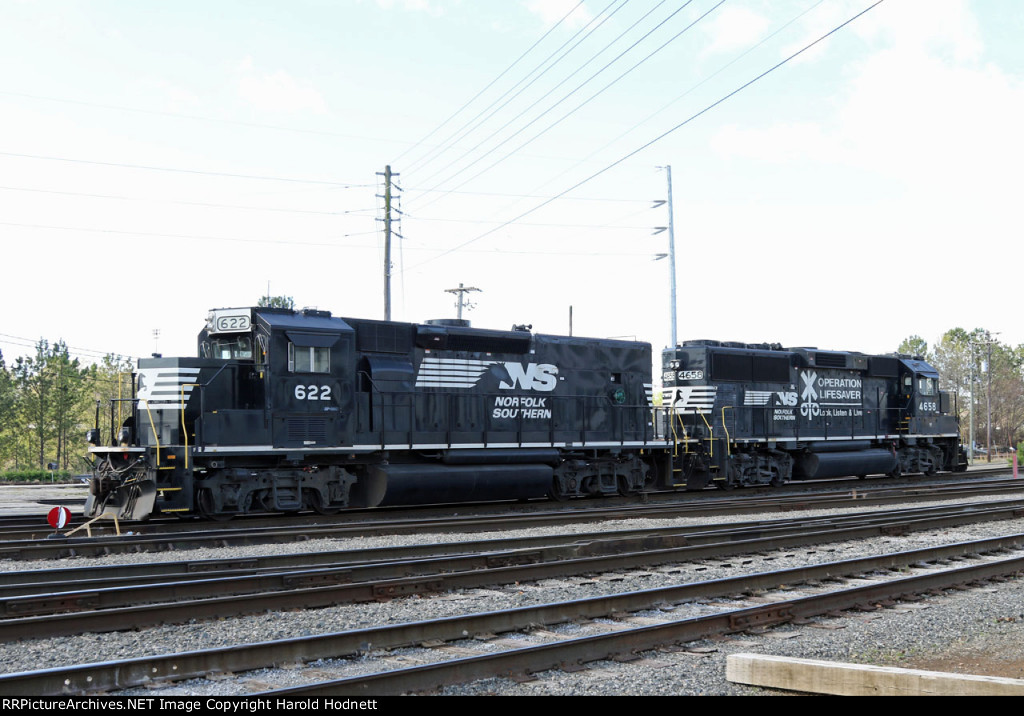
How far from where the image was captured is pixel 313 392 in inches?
615

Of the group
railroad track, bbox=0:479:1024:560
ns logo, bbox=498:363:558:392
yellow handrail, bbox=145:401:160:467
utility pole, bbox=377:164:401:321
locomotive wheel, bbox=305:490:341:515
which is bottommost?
railroad track, bbox=0:479:1024:560

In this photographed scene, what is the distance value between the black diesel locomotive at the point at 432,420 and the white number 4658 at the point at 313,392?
0.07 ft

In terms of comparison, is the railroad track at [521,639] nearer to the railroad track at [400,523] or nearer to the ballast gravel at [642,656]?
the ballast gravel at [642,656]

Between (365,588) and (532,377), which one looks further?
(532,377)

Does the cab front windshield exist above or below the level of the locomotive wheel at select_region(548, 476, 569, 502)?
above

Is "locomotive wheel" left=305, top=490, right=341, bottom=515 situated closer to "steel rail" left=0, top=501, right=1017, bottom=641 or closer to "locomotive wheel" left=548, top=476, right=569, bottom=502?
"locomotive wheel" left=548, top=476, right=569, bottom=502

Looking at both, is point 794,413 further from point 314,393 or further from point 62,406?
point 62,406

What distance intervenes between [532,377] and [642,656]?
12561mm

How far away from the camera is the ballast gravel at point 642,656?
573 centimetres

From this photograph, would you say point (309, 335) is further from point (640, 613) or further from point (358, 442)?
point (640, 613)

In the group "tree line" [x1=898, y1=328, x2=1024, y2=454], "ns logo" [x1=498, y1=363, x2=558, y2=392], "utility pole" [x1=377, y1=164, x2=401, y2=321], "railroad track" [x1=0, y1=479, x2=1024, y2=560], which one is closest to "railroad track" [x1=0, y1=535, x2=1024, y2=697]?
"railroad track" [x1=0, y1=479, x2=1024, y2=560]

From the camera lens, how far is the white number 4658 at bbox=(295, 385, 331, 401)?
1548 cm

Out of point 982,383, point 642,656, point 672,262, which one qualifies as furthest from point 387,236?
point 982,383

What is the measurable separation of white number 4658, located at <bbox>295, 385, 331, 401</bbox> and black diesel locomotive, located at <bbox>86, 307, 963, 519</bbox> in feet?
0.07
